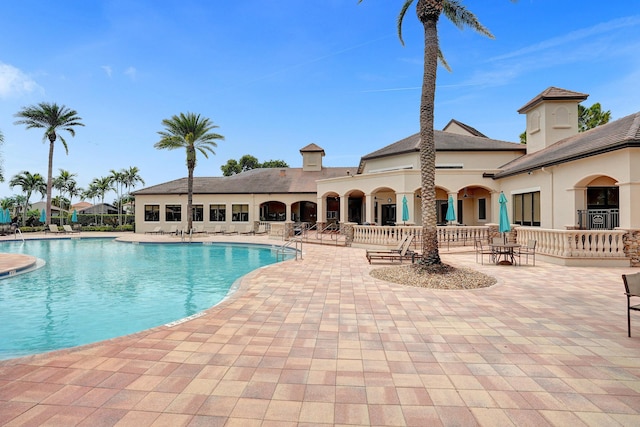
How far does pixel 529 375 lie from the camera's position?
3.94 meters

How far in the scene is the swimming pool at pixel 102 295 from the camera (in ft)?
22.9

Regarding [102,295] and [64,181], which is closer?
[102,295]

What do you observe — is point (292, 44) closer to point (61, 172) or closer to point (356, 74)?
point (356, 74)

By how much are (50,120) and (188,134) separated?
805 inches

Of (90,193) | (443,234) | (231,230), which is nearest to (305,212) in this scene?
(231,230)

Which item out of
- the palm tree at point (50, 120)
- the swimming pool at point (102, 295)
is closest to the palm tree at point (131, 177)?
the palm tree at point (50, 120)

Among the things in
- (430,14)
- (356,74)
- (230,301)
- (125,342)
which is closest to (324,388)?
(125,342)

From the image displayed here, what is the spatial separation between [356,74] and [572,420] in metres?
22.0

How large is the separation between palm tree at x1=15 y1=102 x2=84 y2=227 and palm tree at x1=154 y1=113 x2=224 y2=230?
54.1ft

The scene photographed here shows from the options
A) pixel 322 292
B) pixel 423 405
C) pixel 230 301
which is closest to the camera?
pixel 423 405

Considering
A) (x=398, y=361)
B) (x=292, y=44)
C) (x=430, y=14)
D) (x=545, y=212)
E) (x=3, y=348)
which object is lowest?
(x=3, y=348)

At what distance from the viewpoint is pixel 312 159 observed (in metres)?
Answer: 36.7

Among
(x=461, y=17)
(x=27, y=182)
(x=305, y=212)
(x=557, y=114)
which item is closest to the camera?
(x=461, y=17)

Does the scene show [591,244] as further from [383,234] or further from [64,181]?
[64,181]
